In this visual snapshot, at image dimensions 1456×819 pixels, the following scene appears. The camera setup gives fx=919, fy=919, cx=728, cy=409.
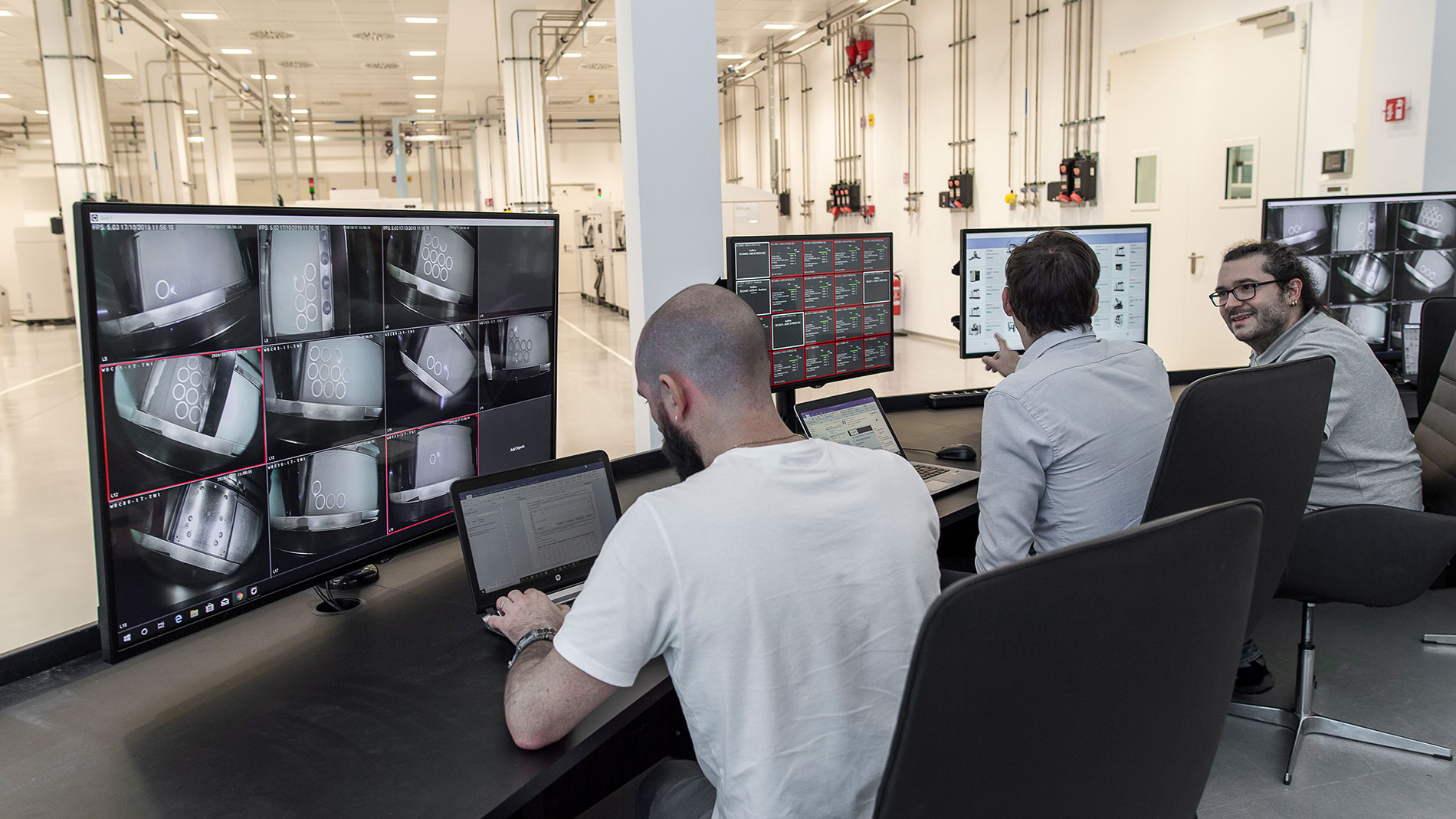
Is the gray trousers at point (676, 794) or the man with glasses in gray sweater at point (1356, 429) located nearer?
the gray trousers at point (676, 794)

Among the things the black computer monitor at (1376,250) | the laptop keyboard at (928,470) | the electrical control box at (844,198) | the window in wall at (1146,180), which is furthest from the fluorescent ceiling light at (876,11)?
the laptop keyboard at (928,470)

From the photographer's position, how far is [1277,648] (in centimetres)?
283

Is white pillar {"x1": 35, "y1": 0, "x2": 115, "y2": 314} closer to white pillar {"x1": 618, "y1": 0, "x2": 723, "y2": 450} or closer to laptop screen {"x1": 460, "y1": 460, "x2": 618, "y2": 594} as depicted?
white pillar {"x1": 618, "y1": 0, "x2": 723, "y2": 450}

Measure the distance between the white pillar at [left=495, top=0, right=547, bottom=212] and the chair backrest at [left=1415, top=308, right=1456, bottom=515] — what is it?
7.82 m

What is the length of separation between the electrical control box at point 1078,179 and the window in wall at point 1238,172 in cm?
131

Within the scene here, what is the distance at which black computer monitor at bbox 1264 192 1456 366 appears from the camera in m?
3.23

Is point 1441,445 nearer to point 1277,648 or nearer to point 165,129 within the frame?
point 1277,648

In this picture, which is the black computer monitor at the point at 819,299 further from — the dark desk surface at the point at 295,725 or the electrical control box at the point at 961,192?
the electrical control box at the point at 961,192

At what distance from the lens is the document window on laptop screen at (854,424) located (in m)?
2.37

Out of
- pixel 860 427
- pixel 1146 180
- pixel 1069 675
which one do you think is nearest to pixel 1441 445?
pixel 860 427

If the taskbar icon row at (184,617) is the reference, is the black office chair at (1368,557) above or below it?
below

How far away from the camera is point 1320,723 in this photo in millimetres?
2254

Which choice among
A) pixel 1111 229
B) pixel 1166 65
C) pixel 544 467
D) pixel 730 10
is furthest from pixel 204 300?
pixel 730 10

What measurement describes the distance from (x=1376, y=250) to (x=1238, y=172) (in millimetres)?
2492
